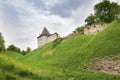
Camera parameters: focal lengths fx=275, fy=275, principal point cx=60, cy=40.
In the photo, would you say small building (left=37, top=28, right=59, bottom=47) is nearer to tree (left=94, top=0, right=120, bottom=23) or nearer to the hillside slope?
tree (left=94, top=0, right=120, bottom=23)

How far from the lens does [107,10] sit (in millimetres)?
60500

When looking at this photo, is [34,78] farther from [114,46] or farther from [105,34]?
[105,34]

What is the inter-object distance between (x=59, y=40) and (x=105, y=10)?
15141 mm

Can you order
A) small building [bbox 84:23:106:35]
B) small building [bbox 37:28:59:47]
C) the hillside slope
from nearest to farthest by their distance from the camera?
the hillside slope → small building [bbox 84:23:106:35] → small building [bbox 37:28:59:47]

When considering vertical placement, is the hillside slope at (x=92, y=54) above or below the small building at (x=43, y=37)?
below

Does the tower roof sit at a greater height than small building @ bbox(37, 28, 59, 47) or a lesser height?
greater

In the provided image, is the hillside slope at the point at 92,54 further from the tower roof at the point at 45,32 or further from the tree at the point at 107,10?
the tower roof at the point at 45,32

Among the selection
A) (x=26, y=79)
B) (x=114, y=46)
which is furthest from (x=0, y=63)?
(x=114, y=46)

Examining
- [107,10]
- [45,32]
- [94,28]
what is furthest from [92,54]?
[45,32]

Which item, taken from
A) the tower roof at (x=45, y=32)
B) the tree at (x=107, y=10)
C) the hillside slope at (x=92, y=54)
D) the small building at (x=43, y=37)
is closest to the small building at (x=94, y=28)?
the hillside slope at (x=92, y=54)

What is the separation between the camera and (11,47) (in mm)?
98562

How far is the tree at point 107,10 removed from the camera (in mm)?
59344

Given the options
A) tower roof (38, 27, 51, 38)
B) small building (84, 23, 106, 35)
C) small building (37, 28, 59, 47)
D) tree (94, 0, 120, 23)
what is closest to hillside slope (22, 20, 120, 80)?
small building (84, 23, 106, 35)

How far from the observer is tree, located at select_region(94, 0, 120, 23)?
195ft
